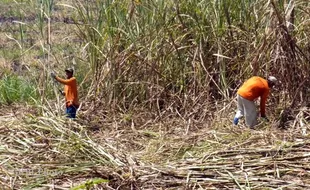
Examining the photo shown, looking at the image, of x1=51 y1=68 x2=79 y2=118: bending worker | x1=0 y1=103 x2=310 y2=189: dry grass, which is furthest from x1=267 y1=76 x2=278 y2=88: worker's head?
x1=51 y1=68 x2=79 y2=118: bending worker

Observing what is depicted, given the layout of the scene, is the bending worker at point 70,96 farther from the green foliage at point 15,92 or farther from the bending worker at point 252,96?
the bending worker at point 252,96

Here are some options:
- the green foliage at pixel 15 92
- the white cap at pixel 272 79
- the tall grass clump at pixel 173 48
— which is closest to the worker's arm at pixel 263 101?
the white cap at pixel 272 79

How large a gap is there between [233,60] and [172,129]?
1.04 metres

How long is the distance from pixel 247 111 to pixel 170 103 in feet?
3.42

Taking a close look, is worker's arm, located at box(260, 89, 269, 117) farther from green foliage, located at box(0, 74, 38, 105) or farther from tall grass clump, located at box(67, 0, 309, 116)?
green foliage, located at box(0, 74, 38, 105)

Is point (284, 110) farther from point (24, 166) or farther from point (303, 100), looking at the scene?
point (24, 166)

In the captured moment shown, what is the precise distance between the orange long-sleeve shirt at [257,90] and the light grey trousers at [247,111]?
54mm

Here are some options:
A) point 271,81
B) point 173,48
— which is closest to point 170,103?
point 173,48

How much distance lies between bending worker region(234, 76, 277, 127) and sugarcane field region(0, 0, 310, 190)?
1 centimetres

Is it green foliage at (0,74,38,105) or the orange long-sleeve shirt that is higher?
the orange long-sleeve shirt

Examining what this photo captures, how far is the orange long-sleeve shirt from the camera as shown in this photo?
18.0 feet

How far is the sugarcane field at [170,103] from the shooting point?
445 cm

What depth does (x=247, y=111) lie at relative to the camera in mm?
5551

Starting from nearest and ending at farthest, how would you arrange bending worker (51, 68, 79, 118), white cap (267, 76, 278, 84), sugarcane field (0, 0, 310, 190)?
sugarcane field (0, 0, 310, 190) < white cap (267, 76, 278, 84) < bending worker (51, 68, 79, 118)
